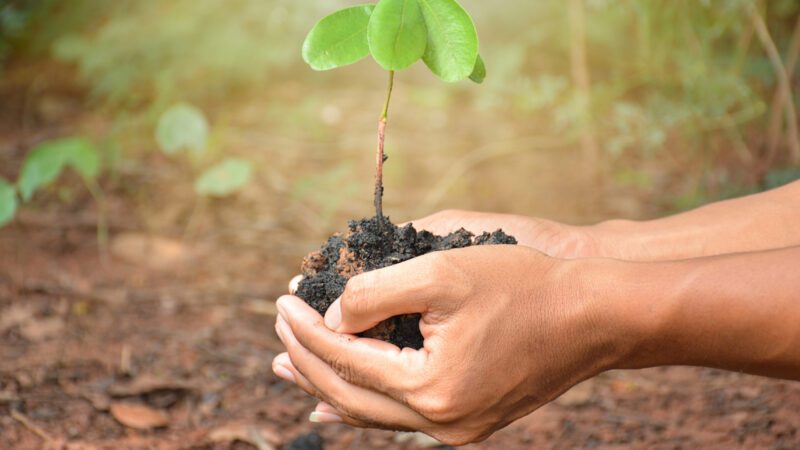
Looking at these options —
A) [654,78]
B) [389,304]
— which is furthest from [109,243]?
[654,78]

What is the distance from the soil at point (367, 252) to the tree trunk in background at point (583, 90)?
1868 millimetres

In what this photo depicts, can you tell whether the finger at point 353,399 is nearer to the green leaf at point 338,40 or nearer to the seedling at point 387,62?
the seedling at point 387,62

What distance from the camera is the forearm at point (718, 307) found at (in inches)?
41.8

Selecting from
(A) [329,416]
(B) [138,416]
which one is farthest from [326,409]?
(B) [138,416]

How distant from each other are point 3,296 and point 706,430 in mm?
1934

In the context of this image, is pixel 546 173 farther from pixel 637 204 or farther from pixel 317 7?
pixel 317 7

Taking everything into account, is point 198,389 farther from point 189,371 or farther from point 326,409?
point 326,409

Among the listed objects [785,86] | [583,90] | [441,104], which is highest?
[441,104]

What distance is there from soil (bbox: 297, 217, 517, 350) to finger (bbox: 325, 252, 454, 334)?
163 mm

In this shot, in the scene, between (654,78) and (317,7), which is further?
(317,7)

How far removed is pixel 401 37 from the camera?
45.1 inches

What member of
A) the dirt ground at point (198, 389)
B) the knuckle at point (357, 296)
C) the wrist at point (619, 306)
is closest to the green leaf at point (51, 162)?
the dirt ground at point (198, 389)

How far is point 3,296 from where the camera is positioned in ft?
7.63

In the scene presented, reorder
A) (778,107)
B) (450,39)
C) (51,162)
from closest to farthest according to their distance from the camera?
(450,39) → (51,162) → (778,107)
